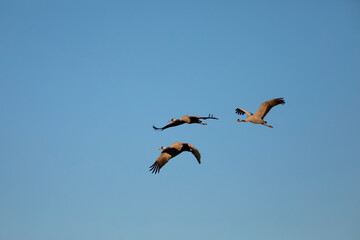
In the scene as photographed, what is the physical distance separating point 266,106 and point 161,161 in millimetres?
10493

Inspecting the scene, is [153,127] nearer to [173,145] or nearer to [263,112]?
[173,145]

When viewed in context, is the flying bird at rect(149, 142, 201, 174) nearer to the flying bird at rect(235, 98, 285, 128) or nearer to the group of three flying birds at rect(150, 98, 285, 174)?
the group of three flying birds at rect(150, 98, 285, 174)

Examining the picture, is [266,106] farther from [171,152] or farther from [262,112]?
[171,152]

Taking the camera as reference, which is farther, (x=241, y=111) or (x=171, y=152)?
(x=241, y=111)

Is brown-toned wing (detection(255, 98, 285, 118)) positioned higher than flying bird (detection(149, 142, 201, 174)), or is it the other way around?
brown-toned wing (detection(255, 98, 285, 118))

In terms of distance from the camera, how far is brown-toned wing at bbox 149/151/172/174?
4119cm

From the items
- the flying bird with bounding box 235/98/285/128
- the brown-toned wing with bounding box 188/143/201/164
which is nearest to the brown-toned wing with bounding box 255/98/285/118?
the flying bird with bounding box 235/98/285/128

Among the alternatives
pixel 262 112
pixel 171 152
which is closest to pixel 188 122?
pixel 171 152

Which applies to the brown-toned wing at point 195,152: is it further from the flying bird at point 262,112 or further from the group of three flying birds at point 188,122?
the flying bird at point 262,112

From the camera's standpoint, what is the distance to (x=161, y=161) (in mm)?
41531

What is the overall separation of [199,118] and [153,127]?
5.19 meters

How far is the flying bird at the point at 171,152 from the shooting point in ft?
134

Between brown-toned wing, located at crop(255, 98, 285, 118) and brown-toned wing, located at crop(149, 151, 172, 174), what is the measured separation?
358 inches

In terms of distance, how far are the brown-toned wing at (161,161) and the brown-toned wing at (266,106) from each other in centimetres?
908
